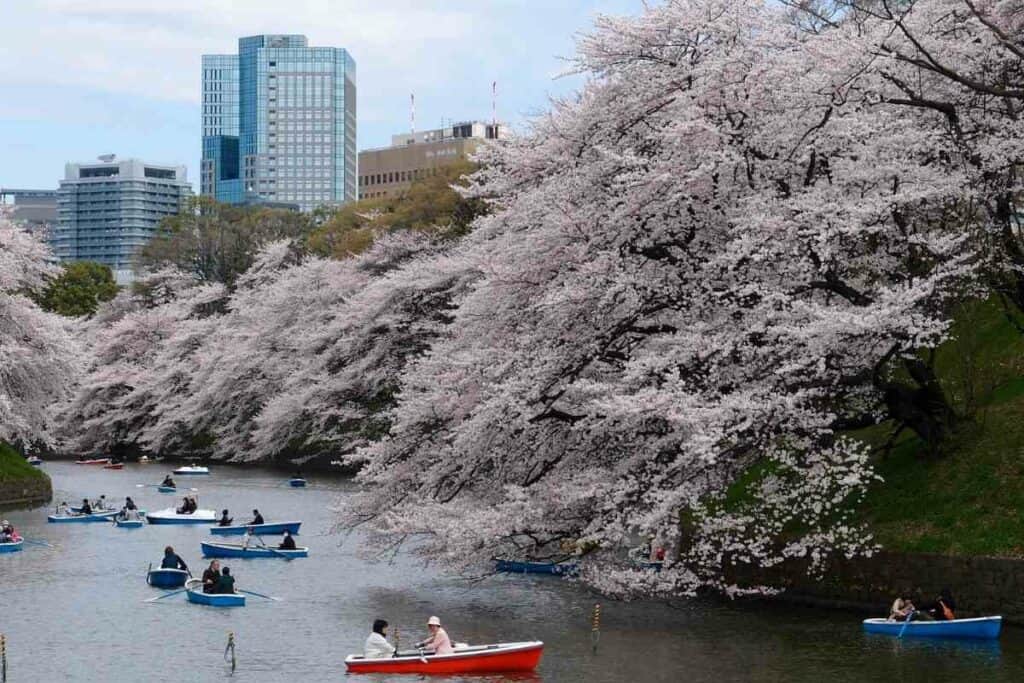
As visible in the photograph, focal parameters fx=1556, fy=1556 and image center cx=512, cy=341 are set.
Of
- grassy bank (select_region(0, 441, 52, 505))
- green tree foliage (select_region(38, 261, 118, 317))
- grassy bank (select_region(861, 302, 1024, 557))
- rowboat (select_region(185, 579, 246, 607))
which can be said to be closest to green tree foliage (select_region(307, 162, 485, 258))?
grassy bank (select_region(0, 441, 52, 505))

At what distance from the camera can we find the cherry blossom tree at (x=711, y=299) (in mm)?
31797

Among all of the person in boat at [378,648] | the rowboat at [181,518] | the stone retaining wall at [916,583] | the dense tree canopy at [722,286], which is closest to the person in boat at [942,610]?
the stone retaining wall at [916,583]

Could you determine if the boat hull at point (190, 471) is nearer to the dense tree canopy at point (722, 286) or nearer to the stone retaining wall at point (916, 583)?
the dense tree canopy at point (722, 286)

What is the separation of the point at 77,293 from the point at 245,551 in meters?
100

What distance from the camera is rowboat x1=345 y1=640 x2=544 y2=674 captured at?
1142 inches

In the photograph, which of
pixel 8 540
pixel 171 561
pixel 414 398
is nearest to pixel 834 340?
pixel 414 398

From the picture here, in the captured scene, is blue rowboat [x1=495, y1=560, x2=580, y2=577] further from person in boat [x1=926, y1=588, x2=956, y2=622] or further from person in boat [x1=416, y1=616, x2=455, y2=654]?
person in boat [x1=926, y1=588, x2=956, y2=622]

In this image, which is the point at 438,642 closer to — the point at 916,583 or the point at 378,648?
the point at 378,648

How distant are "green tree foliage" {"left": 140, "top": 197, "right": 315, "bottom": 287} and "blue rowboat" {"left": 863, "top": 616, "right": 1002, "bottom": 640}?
314 feet

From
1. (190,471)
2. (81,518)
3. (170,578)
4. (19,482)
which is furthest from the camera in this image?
(190,471)

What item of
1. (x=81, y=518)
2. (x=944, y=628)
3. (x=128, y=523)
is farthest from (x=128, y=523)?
(x=944, y=628)

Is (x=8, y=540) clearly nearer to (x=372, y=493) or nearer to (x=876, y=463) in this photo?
(x=372, y=493)

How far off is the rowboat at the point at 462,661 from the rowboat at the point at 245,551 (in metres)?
19.5

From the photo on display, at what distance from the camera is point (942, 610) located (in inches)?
1218
